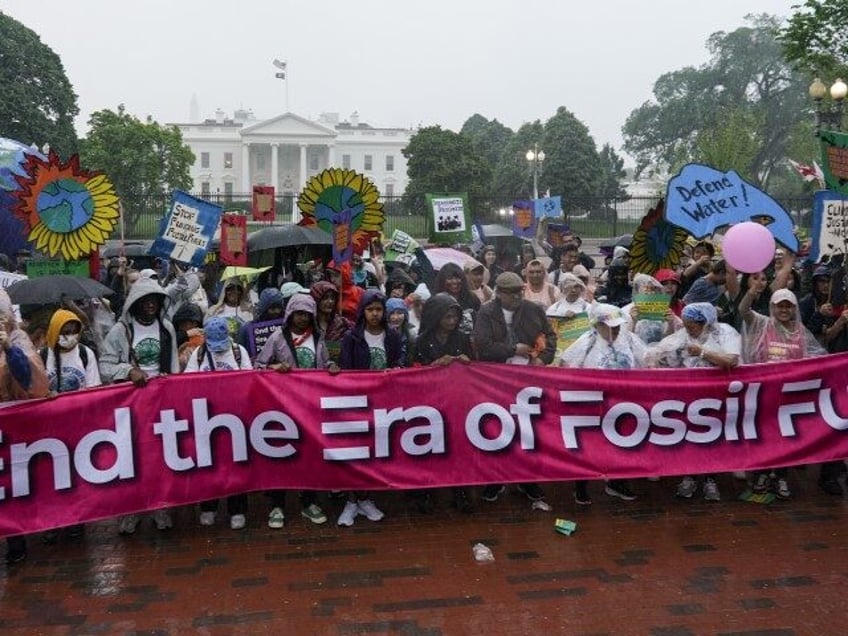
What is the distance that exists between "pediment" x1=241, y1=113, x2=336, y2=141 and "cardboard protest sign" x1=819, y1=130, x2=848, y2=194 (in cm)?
8605

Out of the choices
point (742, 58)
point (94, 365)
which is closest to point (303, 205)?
point (94, 365)

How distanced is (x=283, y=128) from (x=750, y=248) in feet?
286

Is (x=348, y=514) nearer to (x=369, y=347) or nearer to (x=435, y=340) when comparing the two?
(x=369, y=347)

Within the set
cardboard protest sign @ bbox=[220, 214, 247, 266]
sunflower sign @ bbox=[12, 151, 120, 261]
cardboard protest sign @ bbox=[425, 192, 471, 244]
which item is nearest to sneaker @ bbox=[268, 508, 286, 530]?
sunflower sign @ bbox=[12, 151, 120, 261]

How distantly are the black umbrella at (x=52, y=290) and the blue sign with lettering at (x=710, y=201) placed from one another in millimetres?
5035

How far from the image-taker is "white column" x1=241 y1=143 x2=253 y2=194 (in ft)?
298

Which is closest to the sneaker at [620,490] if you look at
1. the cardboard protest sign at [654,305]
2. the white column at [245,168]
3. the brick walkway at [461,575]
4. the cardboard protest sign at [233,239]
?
the brick walkway at [461,575]

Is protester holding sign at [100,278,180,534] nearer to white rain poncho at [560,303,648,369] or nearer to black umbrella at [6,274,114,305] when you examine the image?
black umbrella at [6,274,114,305]

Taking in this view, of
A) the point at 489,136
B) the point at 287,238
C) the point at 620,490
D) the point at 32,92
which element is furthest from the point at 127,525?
the point at 489,136

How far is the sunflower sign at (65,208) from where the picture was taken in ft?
→ 24.7

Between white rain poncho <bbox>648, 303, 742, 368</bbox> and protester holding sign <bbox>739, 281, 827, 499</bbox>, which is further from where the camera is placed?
protester holding sign <bbox>739, 281, 827, 499</bbox>

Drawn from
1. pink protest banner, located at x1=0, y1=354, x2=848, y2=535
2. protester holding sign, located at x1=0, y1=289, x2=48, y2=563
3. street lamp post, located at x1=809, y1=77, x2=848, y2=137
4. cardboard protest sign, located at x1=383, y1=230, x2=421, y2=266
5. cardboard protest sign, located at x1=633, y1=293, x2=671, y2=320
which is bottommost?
pink protest banner, located at x1=0, y1=354, x2=848, y2=535

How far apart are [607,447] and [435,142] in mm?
48563

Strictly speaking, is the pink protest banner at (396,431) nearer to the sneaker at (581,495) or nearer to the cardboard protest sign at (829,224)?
the sneaker at (581,495)
